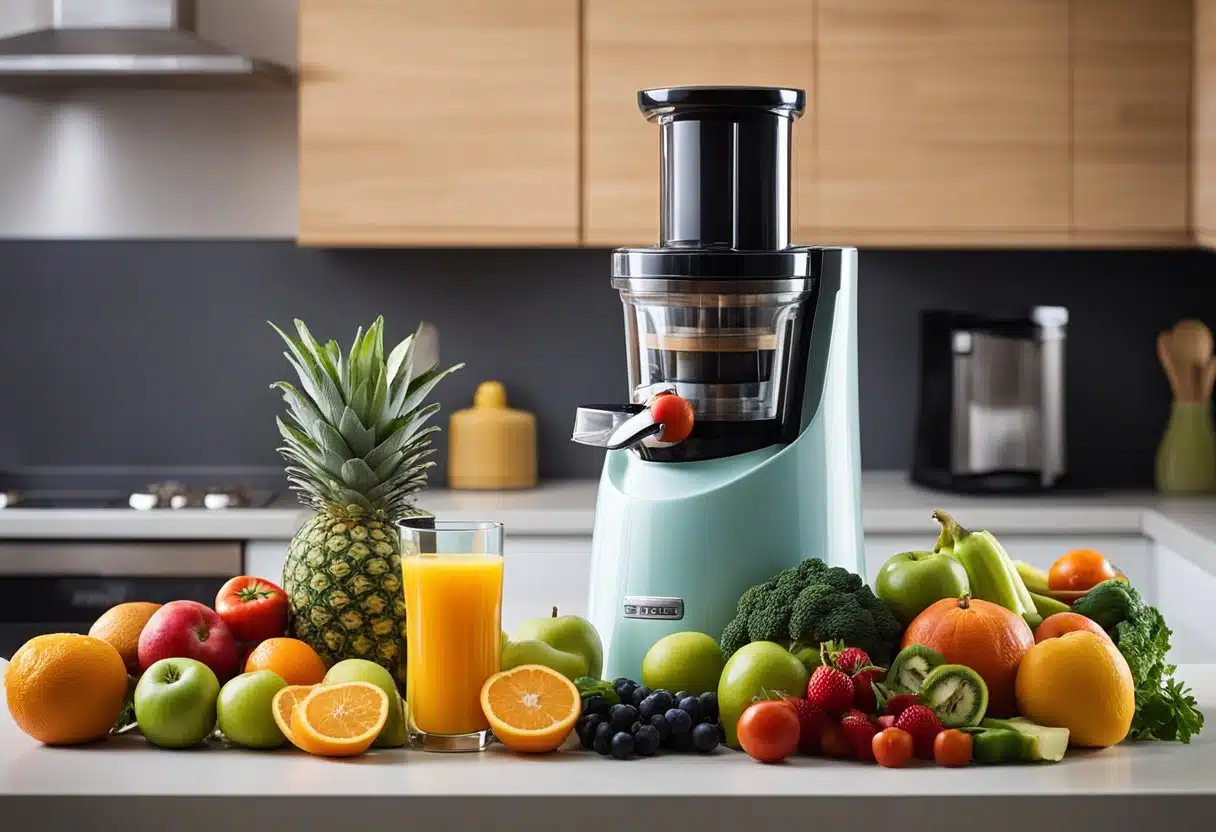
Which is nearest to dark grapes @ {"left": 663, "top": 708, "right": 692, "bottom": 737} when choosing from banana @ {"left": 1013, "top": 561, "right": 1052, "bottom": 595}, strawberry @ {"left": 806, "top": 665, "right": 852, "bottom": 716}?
strawberry @ {"left": 806, "top": 665, "right": 852, "bottom": 716}

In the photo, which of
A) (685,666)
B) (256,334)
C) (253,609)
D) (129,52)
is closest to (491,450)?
(256,334)

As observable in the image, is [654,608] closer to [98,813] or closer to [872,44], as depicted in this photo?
[98,813]

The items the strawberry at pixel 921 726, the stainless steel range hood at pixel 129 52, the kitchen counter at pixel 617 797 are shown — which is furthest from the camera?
the stainless steel range hood at pixel 129 52

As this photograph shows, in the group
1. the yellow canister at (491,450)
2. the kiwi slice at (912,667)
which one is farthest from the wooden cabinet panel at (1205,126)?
the kiwi slice at (912,667)

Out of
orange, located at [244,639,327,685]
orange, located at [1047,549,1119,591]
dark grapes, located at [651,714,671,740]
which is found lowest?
dark grapes, located at [651,714,671,740]

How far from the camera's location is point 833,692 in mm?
1250

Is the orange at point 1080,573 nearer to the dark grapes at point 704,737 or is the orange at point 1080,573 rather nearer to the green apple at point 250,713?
the dark grapes at point 704,737

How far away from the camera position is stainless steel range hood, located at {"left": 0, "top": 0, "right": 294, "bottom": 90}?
3.19 metres

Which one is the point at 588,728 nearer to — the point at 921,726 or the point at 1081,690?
the point at 921,726

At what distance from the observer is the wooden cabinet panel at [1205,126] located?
313 cm

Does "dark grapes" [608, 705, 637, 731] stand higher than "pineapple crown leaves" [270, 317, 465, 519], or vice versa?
"pineapple crown leaves" [270, 317, 465, 519]

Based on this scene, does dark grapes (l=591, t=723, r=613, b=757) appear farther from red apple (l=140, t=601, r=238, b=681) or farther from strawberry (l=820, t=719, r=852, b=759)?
red apple (l=140, t=601, r=238, b=681)

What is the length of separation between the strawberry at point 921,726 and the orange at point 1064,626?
192 mm

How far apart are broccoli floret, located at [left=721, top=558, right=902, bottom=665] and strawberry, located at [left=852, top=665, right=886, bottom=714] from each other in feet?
0.20
